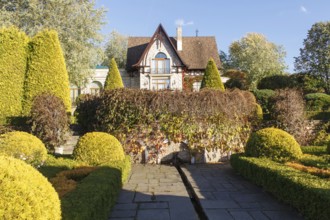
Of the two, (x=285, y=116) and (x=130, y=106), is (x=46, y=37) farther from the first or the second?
(x=285, y=116)

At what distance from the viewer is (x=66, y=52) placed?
23.1 meters

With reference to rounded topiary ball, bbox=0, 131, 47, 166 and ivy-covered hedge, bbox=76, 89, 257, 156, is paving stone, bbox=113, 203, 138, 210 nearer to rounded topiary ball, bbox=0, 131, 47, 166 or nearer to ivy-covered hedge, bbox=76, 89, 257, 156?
rounded topiary ball, bbox=0, 131, 47, 166

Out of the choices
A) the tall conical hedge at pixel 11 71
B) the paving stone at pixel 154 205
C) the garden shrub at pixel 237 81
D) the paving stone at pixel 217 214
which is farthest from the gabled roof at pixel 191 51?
the paving stone at pixel 217 214

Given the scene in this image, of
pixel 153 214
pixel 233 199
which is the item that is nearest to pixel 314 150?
pixel 233 199

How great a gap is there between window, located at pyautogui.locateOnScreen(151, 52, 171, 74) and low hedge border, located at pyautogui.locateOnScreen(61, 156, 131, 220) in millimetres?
28638

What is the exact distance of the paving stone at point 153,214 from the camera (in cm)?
539

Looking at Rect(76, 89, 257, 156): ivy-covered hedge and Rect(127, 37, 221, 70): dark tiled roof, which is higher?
Rect(127, 37, 221, 70): dark tiled roof

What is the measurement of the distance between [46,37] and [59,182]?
867 centimetres

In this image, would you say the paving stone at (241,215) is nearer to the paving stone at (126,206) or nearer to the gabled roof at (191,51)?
the paving stone at (126,206)

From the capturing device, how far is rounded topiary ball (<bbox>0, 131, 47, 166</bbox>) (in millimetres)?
7895

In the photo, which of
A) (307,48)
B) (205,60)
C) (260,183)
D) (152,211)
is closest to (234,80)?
(205,60)

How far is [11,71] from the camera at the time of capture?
1264cm

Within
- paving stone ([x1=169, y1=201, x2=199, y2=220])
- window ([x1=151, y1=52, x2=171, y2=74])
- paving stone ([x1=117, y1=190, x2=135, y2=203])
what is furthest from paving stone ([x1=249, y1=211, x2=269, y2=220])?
window ([x1=151, y1=52, x2=171, y2=74])

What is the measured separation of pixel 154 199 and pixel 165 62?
28788 mm
